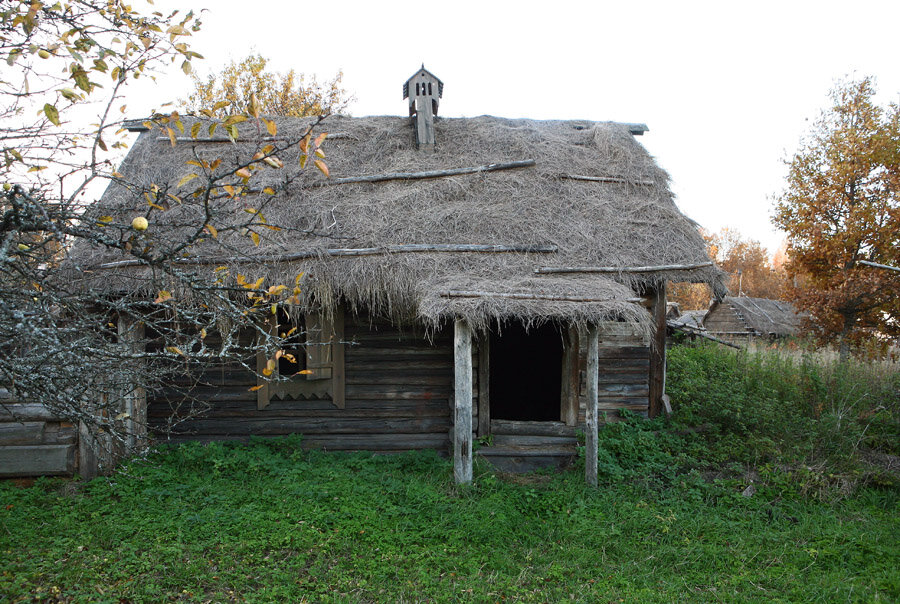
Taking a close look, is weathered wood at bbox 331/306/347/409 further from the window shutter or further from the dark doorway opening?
the dark doorway opening

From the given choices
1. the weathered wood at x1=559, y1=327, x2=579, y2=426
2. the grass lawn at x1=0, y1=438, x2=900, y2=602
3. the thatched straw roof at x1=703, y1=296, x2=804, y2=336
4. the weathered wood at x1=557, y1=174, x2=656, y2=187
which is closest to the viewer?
the grass lawn at x1=0, y1=438, x2=900, y2=602

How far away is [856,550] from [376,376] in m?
5.72

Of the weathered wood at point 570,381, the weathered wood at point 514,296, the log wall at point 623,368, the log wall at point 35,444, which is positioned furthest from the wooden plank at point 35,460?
the log wall at point 623,368

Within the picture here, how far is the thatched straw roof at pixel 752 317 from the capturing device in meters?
25.1

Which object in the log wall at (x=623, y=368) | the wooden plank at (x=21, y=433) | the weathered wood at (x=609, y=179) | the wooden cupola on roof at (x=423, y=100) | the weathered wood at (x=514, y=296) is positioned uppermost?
the wooden cupola on roof at (x=423, y=100)

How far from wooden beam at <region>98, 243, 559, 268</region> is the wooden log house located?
2cm

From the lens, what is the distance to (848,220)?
14398 millimetres

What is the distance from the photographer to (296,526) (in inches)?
210

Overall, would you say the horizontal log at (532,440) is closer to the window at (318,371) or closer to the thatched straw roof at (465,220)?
the thatched straw roof at (465,220)

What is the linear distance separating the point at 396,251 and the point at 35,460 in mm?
4823

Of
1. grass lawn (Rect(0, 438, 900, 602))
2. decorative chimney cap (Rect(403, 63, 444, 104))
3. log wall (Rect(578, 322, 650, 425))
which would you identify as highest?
decorative chimney cap (Rect(403, 63, 444, 104))

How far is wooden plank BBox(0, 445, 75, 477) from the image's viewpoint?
6.25 meters

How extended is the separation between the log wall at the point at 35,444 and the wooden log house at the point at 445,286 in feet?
4.18

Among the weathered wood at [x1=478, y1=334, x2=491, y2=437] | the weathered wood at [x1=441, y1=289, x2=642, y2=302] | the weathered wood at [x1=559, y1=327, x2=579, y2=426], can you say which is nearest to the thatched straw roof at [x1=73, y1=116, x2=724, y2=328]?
the weathered wood at [x1=441, y1=289, x2=642, y2=302]
